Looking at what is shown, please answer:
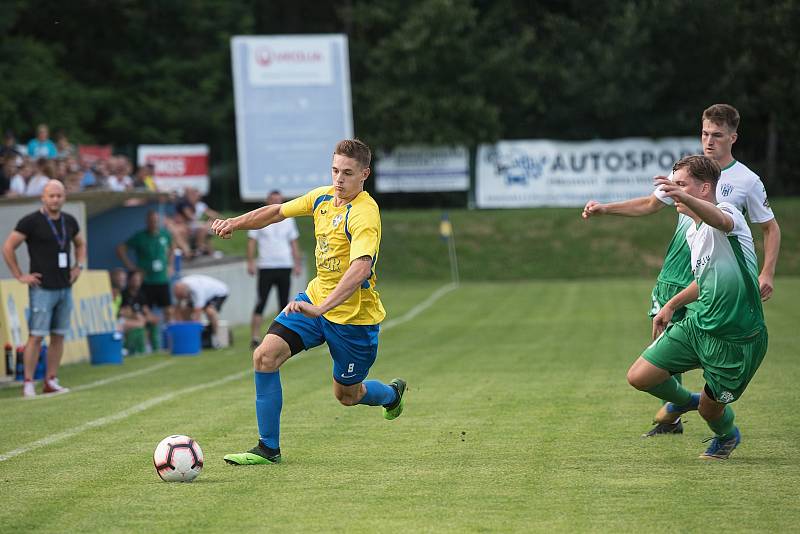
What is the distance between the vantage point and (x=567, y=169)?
126ft

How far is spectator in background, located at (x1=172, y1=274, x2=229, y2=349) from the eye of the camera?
61.1 feet

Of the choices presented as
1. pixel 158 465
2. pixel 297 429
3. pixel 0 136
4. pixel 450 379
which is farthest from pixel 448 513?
pixel 0 136

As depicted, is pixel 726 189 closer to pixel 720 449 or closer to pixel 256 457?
pixel 720 449

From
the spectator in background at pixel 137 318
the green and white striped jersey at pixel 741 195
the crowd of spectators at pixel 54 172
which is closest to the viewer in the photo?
the green and white striped jersey at pixel 741 195

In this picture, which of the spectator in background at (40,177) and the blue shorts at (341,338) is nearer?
the blue shorts at (341,338)

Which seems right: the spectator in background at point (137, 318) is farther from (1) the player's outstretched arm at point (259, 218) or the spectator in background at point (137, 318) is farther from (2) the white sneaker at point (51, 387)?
(1) the player's outstretched arm at point (259, 218)

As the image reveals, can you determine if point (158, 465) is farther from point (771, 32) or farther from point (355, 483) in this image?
point (771, 32)

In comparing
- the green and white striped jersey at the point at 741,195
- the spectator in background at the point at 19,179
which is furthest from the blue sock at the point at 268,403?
the spectator in background at the point at 19,179

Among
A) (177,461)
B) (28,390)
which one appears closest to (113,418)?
(28,390)

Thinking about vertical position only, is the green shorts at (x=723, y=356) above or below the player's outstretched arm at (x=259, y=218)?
below

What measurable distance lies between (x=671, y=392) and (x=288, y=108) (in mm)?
19385

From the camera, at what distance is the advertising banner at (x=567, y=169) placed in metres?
38.2

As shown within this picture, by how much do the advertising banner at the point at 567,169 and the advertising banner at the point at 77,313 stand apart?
21.8 metres

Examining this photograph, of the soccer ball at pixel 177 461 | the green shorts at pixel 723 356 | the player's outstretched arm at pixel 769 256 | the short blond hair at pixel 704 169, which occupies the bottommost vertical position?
the soccer ball at pixel 177 461
